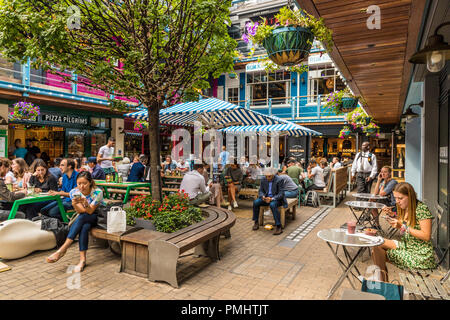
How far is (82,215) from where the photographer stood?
4.16 m

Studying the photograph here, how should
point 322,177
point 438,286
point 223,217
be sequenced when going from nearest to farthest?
1. point 438,286
2. point 223,217
3. point 322,177

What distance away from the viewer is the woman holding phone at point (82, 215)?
4.04m

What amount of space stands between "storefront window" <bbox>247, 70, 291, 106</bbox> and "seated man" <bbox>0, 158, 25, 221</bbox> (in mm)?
15279

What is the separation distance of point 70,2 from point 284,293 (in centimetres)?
472

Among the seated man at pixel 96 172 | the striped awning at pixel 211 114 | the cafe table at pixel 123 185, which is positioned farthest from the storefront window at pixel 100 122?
the cafe table at pixel 123 185

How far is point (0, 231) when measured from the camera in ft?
13.6

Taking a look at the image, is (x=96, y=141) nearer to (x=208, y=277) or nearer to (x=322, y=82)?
(x=208, y=277)

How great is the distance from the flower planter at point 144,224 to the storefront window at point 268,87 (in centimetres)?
1542

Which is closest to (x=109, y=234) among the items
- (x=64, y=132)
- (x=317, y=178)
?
(x=317, y=178)

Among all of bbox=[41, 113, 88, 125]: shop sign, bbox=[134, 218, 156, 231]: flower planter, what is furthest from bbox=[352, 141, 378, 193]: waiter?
bbox=[41, 113, 88, 125]: shop sign

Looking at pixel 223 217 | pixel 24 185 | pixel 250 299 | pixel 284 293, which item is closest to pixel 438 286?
pixel 284 293
